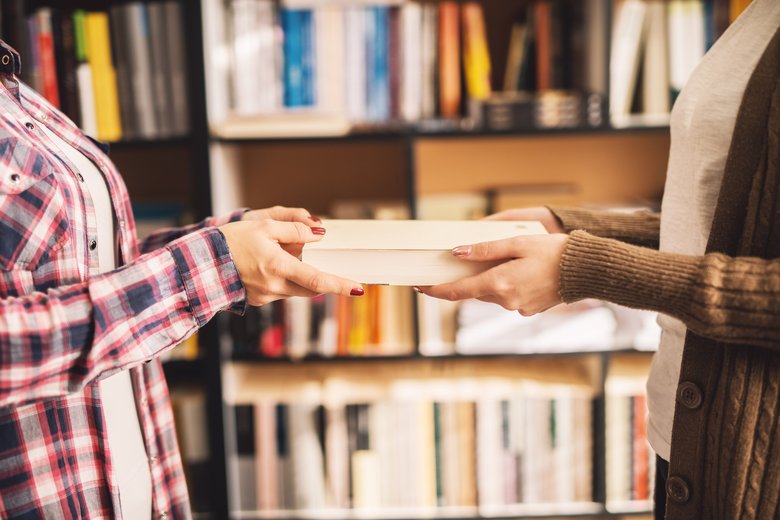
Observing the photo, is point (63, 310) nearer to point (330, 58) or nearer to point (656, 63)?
point (330, 58)

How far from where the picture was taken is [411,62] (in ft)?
5.15

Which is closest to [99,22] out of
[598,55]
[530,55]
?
[530,55]

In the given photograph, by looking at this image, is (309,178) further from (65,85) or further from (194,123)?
(65,85)

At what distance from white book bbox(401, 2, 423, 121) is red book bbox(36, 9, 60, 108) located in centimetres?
82

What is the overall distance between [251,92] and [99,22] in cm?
37

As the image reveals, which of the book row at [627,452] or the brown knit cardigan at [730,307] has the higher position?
the brown knit cardigan at [730,307]

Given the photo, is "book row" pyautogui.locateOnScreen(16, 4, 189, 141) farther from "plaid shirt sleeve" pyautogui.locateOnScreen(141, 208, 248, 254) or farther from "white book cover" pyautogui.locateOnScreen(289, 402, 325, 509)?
"white book cover" pyautogui.locateOnScreen(289, 402, 325, 509)

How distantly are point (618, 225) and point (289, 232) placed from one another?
1.72ft

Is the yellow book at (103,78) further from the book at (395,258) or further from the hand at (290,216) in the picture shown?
the book at (395,258)

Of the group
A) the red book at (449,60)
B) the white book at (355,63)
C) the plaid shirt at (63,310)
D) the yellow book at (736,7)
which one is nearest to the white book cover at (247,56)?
the white book at (355,63)

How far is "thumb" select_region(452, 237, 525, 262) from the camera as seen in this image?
31.4 inches

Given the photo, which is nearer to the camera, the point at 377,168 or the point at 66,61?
the point at 66,61

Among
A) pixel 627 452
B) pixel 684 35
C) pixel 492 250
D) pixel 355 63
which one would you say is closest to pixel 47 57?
pixel 355 63

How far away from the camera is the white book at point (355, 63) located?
155 centimetres
